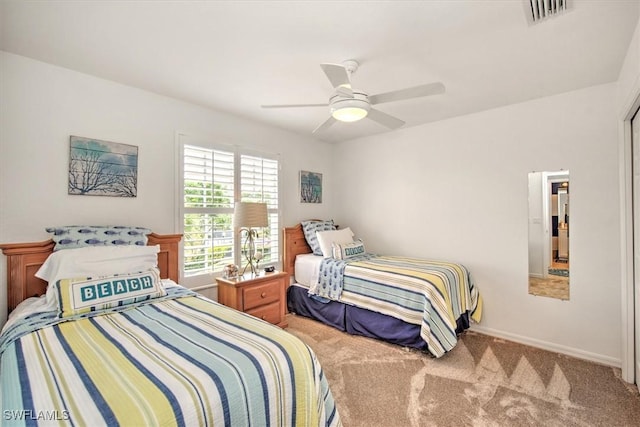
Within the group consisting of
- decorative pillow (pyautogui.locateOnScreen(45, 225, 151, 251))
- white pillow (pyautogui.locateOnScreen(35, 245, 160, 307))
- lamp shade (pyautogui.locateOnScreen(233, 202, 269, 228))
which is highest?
lamp shade (pyautogui.locateOnScreen(233, 202, 269, 228))

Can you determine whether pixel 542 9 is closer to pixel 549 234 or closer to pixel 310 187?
pixel 549 234

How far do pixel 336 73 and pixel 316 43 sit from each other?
346mm

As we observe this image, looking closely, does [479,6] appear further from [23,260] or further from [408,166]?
[23,260]

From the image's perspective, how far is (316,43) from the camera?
77.4 inches

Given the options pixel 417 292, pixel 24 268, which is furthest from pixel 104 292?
pixel 417 292

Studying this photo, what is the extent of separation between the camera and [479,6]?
5.40 feet

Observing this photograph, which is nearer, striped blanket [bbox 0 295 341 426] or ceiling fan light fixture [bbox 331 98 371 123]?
striped blanket [bbox 0 295 341 426]

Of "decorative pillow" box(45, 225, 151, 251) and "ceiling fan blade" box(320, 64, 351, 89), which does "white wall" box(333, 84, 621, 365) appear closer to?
"ceiling fan blade" box(320, 64, 351, 89)

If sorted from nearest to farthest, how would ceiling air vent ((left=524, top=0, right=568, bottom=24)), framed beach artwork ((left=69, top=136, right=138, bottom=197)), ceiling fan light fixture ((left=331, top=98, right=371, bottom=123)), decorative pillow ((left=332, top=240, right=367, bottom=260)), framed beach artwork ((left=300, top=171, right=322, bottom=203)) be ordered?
ceiling air vent ((left=524, top=0, right=568, bottom=24)), ceiling fan light fixture ((left=331, top=98, right=371, bottom=123)), framed beach artwork ((left=69, top=136, right=138, bottom=197)), decorative pillow ((left=332, top=240, right=367, bottom=260)), framed beach artwork ((left=300, top=171, right=322, bottom=203))

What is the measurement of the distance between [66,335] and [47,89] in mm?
1910

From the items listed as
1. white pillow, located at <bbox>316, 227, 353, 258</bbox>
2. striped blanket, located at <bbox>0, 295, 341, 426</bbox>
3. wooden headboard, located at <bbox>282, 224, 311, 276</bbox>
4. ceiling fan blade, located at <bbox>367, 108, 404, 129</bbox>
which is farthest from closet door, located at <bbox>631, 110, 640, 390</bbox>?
wooden headboard, located at <bbox>282, 224, 311, 276</bbox>

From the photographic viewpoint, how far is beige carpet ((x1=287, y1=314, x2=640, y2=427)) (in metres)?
1.91

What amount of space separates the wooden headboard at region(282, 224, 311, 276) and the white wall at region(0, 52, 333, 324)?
1422 mm

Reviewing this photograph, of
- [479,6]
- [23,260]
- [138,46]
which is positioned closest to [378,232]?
[479,6]
